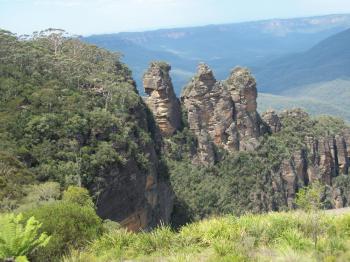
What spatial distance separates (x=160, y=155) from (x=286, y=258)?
154 feet

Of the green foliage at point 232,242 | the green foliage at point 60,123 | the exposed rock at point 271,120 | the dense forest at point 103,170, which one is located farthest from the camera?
the exposed rock at point 271,120

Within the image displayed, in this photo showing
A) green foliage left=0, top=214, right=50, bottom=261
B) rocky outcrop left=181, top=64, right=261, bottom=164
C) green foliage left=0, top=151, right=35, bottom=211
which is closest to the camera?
green foliage left=0, top=214, right=50, bottom=261

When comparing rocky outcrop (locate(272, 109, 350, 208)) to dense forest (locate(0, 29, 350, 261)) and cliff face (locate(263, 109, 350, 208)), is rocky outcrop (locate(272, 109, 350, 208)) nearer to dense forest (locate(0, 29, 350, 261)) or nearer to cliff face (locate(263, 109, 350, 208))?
cliff face (locate(263, 109, 350, 208))

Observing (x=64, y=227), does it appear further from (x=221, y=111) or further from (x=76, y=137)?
(x=221, y=111)

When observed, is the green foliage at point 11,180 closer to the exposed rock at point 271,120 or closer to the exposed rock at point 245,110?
the exposed rock at point 245,110

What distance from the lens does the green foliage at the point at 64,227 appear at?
45.5 feet

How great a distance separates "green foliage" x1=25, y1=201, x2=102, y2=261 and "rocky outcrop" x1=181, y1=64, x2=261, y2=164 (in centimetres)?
4917

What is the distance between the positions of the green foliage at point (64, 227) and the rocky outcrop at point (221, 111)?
1936 inches

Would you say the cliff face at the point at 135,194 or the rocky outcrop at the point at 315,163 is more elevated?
the cliff face at the point at 135,194

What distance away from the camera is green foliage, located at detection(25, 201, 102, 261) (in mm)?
13867

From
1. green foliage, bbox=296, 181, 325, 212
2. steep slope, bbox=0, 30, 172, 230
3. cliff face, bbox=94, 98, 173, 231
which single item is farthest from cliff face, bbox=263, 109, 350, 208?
green foliage, bbox=296, 181, 325, 212

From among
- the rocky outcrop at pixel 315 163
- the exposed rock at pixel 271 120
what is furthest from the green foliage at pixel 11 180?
the exposed rock at pixel 271 120

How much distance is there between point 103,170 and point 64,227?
19.6 m

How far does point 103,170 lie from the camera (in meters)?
34.8
